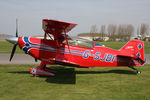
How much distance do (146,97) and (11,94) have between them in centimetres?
446

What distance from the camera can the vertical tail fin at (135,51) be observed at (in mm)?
8047

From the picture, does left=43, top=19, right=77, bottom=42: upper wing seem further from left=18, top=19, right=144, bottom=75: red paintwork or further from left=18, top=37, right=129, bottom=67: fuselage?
left=18, top=37, right=129, bottom=67: fuselage

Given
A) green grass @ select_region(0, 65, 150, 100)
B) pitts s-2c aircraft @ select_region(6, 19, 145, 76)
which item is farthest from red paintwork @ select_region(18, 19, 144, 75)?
green grass @ select_region(0, 65, 150, 100)

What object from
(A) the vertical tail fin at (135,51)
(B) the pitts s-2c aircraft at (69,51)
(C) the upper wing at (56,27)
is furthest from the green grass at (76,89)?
(C) the upper wing at (56,27)

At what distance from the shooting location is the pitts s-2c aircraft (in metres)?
7.27

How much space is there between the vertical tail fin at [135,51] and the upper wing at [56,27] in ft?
11.3

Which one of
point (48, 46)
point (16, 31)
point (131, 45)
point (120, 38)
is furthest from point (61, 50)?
point (120, 38)

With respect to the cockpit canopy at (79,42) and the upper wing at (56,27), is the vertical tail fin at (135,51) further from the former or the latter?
the upper wing at (56,27)

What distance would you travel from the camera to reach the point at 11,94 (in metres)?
4.91

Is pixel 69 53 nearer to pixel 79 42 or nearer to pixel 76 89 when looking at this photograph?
pixel 79 42

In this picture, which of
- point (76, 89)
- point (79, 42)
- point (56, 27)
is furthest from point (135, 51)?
point (56, 27)

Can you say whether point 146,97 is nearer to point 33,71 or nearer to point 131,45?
point 131,45

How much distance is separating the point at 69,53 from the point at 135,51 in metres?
3.69

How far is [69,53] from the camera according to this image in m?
7.47
